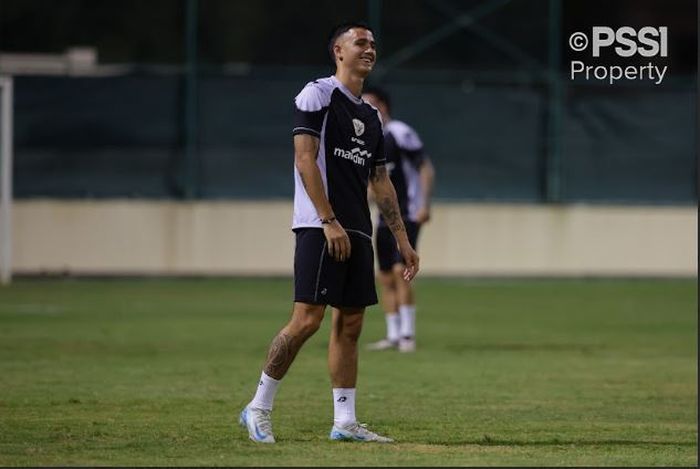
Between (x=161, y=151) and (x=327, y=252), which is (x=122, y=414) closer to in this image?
(x=327, y=252)

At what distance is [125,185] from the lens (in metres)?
27.6

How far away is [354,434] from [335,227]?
47.3 inches

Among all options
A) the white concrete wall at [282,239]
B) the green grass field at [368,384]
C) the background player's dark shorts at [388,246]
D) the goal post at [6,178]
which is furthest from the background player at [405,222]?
the white concrete wall at [282,239]

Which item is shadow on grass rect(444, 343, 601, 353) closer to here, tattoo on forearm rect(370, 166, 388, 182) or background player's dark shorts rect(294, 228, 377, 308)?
tattoo on forearm rect(370, 166, 388, 182)

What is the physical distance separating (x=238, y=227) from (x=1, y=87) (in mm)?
4460

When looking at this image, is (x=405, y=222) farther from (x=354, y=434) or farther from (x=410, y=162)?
(x=354, y=434)

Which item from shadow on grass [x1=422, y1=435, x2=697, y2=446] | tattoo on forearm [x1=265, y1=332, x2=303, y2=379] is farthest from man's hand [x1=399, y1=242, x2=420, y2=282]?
shadow on grass [x1=422, y1=435, x2=697, y2=446]

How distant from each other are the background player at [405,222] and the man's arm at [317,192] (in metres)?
6.81

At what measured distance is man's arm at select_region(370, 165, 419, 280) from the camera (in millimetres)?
9945

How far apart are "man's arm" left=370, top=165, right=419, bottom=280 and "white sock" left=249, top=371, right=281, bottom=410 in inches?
43.0

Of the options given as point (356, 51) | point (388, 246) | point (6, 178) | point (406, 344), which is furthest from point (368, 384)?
point (6, 178)

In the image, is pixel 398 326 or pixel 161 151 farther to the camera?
pixel 161 151

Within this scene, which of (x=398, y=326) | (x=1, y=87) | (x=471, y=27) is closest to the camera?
(x=398, y=326)

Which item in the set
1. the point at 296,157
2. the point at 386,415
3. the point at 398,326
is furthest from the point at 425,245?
the point at 296,157
